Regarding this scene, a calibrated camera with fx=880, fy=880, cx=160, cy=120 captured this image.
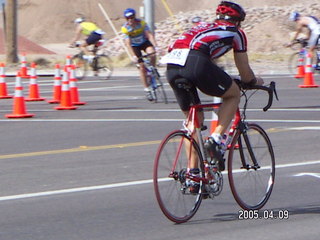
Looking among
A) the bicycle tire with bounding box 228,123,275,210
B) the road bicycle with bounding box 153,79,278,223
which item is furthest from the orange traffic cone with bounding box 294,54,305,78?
the road bicycle with bounding box 153,79,278,223

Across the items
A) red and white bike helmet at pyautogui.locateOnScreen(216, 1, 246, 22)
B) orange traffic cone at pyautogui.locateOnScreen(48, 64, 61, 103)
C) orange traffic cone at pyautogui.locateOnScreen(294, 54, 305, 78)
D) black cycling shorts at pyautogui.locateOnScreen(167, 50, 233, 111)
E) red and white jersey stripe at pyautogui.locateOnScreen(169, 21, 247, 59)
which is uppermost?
red and white bike helmet at pyautogui.locateOnScreen(216, 1, 246, 22)

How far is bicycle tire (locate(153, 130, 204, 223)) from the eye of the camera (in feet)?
24.6

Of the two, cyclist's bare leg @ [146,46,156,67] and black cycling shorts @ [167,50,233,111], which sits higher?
black cycling shorts @ [167,50,233,111]

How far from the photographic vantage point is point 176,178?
7.56 meters

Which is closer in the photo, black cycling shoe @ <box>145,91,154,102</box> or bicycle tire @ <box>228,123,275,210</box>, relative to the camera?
bicycle tire @ <box>228,123,275,210</box>

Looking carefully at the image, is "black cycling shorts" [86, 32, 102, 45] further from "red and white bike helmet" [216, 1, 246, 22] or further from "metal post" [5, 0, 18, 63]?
"red and white bike helmet" [216, 1, 246, 22]

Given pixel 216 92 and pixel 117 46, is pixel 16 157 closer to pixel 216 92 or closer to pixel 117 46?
pixel 216 92

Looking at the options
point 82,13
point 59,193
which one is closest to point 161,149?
point 59,193

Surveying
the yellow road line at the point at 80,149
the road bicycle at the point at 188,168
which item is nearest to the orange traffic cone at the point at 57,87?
the yellow road line at the point at 80,149

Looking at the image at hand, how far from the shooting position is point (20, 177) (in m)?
10.0

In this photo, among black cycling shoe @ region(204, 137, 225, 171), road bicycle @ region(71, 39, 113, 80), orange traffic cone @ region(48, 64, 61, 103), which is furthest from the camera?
road bicycle @ region(71, 39, 113, 80)

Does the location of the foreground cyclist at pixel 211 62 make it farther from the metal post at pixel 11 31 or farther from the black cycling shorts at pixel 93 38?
the metal post at pixel 11 31

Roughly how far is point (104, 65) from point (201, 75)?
63.9 feet

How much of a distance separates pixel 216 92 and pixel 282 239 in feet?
4.57
